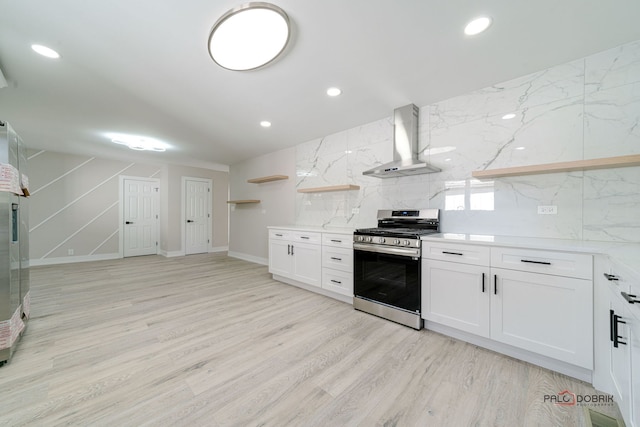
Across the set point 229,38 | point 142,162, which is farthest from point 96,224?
point 229,38

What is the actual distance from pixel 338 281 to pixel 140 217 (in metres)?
6.19

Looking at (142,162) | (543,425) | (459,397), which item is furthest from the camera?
(142,162)

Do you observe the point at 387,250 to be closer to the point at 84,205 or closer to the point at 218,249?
the point at 218,249

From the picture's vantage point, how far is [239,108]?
10.4 feet

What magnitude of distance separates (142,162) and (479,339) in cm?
792

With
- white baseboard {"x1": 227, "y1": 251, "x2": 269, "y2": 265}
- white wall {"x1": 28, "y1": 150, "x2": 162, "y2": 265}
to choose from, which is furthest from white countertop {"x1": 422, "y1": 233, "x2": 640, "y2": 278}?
white wall {"x1": 28, "y1": 150, "x2": 162, "y2": 265}

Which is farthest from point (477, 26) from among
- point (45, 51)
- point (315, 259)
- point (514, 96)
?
point (45, 51)

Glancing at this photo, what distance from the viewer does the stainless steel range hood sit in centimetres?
296

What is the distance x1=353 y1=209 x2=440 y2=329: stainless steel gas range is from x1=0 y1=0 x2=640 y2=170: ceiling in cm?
151

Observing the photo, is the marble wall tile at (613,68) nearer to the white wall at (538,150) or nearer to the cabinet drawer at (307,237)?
the white wall at (538,150)

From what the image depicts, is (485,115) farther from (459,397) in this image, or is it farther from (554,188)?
(459,397)

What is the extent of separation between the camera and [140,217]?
6570 millimetres

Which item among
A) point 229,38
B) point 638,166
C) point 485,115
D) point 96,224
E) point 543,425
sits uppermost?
point 229,38

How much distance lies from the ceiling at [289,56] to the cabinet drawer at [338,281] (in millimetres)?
2157
